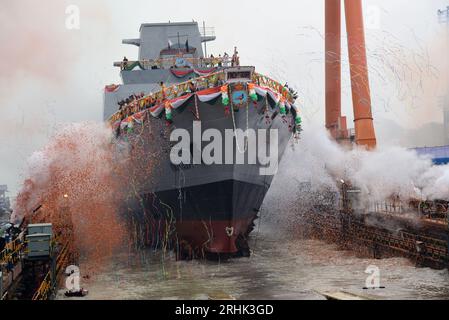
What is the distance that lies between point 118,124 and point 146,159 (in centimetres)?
317

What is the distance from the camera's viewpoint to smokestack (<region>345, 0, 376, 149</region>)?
28.8 meters

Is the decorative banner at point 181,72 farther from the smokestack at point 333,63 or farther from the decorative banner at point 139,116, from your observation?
the smokestack at point 333,63

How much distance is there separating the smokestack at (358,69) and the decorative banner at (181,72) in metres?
9.78

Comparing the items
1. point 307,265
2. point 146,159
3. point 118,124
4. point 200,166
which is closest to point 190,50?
point 118,124

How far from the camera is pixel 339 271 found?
18.6m

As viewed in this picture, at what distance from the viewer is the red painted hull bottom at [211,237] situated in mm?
20016

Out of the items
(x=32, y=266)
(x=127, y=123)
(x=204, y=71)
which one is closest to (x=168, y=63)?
(x=204, y=71)

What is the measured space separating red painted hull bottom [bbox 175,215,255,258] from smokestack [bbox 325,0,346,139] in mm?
15790

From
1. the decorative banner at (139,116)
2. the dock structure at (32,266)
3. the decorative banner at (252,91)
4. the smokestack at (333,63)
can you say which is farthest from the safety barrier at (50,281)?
the smokestack at (333,63)

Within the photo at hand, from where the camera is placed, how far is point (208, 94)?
773 inches

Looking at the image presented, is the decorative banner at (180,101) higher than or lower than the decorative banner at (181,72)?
lower

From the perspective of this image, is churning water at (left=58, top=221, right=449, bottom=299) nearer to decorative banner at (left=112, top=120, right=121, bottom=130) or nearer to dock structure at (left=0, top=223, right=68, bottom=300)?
dock structure at (left=0, top=223, right=68, bottom=300)

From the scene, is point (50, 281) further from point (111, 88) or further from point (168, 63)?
point (168, 63)

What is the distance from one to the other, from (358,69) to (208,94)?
13.1 meters
